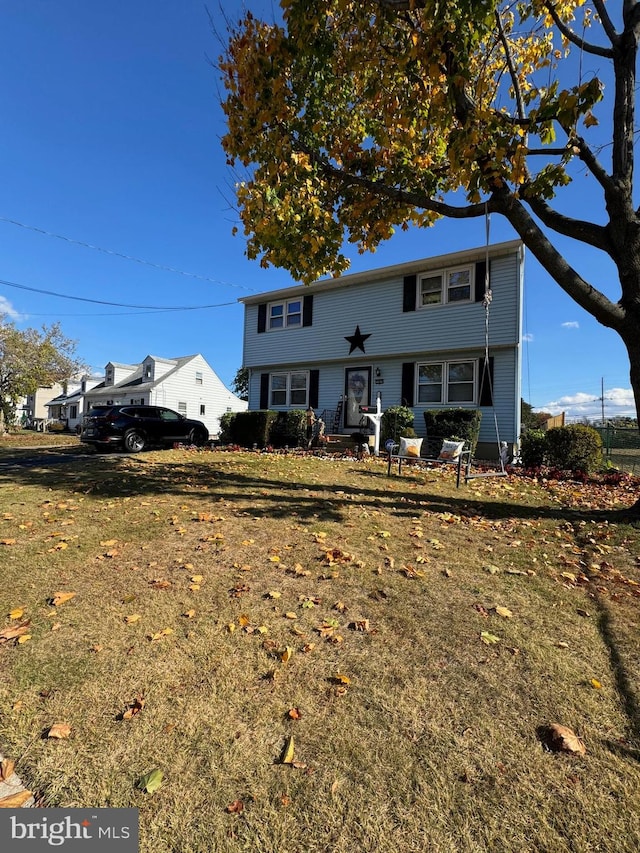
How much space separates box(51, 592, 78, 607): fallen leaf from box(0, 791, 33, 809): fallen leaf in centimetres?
166

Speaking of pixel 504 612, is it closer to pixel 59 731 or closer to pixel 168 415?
pixel 59 731

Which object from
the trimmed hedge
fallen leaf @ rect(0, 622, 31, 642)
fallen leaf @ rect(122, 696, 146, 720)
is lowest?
fallen leaf @ rect(122, 696, 146, 720)

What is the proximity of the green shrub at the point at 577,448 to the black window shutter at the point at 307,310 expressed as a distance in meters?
10.6

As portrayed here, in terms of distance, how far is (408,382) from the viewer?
15.5 metres

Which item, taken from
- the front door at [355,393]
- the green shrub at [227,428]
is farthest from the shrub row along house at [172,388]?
the front door at [355,393]

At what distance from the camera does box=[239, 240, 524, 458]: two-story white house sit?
13492 millimetres

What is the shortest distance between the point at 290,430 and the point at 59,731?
1281cm

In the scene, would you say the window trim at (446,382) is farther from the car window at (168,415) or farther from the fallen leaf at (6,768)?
the fallen leaf at (6,768)

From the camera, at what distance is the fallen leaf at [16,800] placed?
172 centimetres

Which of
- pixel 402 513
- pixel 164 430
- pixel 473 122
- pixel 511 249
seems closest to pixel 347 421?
pixel 164 430

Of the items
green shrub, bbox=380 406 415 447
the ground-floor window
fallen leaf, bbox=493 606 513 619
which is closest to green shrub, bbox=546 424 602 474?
the ground-floor window

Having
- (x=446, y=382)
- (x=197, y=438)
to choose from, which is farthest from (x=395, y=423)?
(x=197, y=438)

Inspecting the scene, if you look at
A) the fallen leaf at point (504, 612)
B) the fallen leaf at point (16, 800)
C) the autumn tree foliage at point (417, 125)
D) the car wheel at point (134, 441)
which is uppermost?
the autumn tree foliage at point (417, 125)

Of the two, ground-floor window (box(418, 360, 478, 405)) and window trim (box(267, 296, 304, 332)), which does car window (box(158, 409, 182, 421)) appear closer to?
window trim (box(267, 296, 304, 332))
